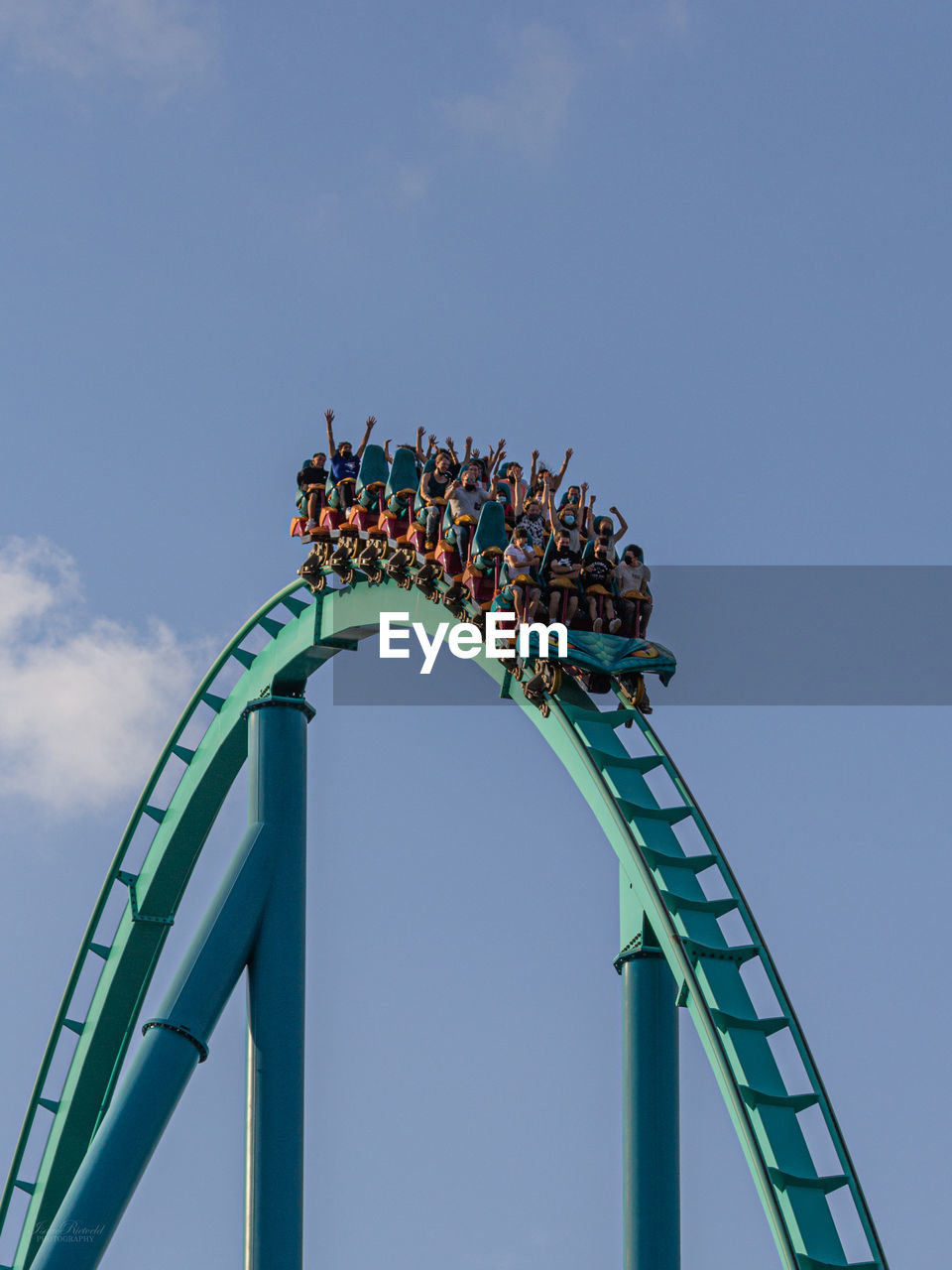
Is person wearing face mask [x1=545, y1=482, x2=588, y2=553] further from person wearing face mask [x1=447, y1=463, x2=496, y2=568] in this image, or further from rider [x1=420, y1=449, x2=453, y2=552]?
rider [x1=420, y1=449, x2=453, y2=552]

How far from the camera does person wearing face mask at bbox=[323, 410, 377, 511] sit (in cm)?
1362

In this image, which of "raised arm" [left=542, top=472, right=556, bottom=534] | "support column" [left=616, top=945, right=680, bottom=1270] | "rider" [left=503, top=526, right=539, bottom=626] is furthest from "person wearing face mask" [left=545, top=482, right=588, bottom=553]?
"support column" [left=616, top=945, right=680, bottom=1270]

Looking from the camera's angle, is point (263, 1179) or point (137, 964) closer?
point (263, 1179)

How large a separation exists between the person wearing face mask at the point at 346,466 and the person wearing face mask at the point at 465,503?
3.57ft

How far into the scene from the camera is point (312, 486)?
13.8 m

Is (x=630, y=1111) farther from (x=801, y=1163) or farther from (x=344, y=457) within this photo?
(x=344, y=457)

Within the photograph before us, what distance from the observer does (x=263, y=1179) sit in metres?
12.7

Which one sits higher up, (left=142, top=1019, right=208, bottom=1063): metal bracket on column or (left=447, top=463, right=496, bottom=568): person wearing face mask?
(left=447, top=463, right=496, bottom=568): person wearing face mask

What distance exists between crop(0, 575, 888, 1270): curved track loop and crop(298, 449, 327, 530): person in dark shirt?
49cm

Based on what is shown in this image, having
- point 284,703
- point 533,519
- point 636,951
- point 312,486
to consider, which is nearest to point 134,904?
point 284,703

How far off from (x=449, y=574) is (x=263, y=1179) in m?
3.44

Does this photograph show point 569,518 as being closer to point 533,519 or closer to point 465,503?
point 533,519

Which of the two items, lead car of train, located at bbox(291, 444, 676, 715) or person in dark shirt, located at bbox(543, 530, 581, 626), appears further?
person in dark shirt, located at bbox(543, 530, 581, 626)

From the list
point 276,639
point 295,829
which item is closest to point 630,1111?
point 295,829
